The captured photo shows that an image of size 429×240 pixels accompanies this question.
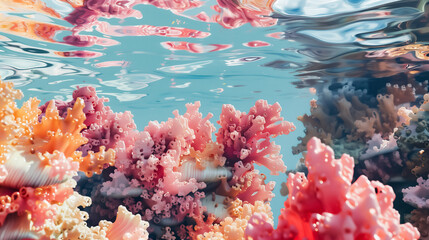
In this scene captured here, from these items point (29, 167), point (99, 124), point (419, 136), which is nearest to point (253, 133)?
point (99, 124)

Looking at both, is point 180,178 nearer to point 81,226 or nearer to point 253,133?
point 253,133

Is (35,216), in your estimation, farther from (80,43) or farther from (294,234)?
(80,43)

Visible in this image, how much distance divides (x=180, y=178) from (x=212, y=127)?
0.88m

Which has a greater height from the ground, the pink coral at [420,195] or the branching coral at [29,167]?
the branching coral at [29,167]

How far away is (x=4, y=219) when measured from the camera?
1.83 metres

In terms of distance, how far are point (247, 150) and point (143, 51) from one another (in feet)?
29.4

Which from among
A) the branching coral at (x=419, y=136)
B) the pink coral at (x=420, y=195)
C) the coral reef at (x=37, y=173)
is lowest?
the pink coral at (x=420, y=195)

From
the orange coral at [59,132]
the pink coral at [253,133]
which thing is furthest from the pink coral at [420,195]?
the orange coral at [59,132]

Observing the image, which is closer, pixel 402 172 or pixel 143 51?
pixel 402 172

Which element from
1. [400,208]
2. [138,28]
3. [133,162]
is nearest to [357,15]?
[400,208]

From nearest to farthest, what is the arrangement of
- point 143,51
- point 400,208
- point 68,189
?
point 68,189, point 400,208, point 143,51

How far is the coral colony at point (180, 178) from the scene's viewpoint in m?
1.55

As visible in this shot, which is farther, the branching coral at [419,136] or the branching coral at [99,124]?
the branching coral at [419,136]

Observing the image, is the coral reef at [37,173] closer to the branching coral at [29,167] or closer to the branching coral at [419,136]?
the branching coral at [29,167]
